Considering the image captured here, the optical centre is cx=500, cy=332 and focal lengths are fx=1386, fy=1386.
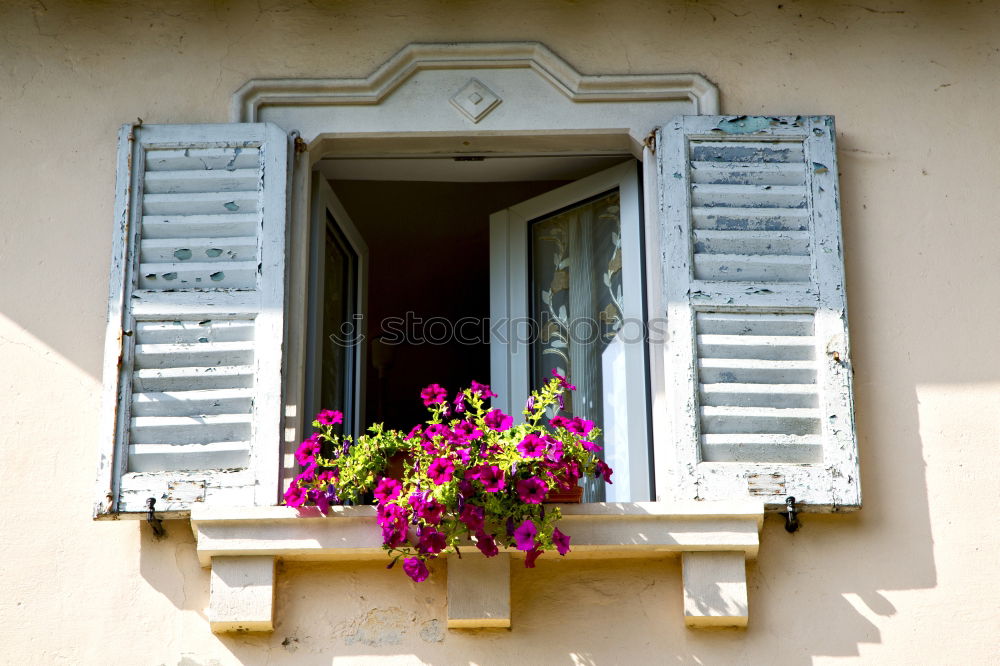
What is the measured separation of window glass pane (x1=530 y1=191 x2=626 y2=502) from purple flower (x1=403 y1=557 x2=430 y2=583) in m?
0.94

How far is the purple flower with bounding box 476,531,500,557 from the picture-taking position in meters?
3.88

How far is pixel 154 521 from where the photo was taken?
13.7 feet

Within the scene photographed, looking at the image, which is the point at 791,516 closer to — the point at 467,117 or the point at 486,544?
the point at 486,544

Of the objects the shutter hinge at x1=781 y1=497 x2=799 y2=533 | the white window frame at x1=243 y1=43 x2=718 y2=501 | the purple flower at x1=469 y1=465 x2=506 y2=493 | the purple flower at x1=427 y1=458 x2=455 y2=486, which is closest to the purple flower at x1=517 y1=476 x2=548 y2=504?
the purple flower at x1=469 y1=465 x2=506 y2=493

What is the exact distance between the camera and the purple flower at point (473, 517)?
12.8ft

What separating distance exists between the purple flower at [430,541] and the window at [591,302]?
57 centimetres

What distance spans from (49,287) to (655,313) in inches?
77.4

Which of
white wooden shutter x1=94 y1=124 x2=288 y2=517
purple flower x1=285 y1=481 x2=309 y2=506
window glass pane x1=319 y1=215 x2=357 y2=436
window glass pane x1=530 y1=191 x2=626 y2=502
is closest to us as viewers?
purple flower x1=285 y1=481 x2=309 y2=506

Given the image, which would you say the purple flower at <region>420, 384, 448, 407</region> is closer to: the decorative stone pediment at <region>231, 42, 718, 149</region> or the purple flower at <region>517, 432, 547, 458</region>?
the purple flower at <region>517, 432, 547, 458</region>

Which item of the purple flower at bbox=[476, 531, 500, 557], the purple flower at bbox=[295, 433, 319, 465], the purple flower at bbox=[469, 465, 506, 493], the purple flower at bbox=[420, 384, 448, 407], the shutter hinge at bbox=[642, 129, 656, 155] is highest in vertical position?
the shutter hinge at bbox=[642, 129, 656, 155]

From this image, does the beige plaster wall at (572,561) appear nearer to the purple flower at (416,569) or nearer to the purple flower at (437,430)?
the purple flower at (416,569)

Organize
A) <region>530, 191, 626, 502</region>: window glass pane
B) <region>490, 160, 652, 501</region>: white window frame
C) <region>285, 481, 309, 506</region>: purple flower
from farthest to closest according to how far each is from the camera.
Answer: <region>530, 191, 626, 502</region>: window glass pane < <region>490, 160, 652, 501</region>: white window frame < <region>285, 481, 309, 506</region>: purple flower

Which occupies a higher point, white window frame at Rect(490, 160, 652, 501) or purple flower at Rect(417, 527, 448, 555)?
white window frame at Rect(490, 160, 652, 501)

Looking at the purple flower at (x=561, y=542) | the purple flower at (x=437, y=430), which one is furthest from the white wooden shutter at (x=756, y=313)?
the purple flower at (x=437, y=430)
